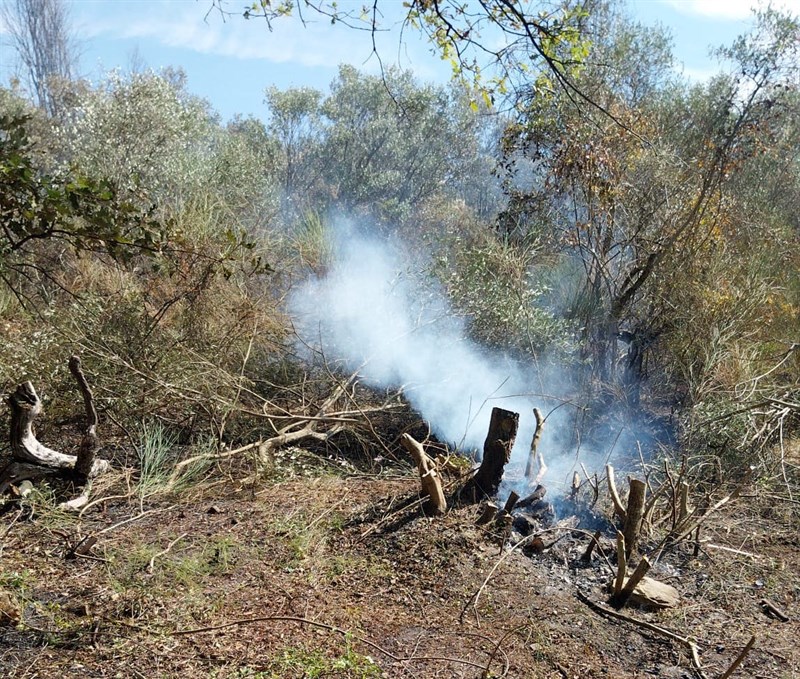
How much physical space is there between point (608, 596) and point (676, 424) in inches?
142

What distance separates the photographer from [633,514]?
4.12m

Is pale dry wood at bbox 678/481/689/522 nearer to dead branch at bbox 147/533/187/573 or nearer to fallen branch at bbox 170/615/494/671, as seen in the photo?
fallen branch at bbox 170/615/494/671

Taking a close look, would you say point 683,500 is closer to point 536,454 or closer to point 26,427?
point 536,454

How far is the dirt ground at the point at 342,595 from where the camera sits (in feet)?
10.4

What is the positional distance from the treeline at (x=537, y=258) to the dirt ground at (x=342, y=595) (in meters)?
1.07

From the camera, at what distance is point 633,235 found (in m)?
8.07

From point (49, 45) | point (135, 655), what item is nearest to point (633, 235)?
point (135, 655)

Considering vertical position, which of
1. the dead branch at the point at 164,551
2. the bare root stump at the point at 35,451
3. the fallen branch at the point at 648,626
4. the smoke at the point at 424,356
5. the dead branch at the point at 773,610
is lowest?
the dead branch at the point at 164,551

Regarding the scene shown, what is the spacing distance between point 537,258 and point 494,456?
480 cm

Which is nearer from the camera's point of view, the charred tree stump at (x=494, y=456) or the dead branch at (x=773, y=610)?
the dead branch at (x=773, y=610)

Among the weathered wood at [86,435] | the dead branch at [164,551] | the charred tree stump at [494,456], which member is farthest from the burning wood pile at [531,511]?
the weathered wood at [86,435]

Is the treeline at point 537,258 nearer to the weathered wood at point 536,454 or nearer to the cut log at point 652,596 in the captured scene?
the weathered wood at point 536,454

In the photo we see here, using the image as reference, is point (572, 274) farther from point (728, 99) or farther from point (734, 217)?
point (728, 99)

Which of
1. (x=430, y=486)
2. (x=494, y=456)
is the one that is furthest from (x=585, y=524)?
(x=430, y=486)
